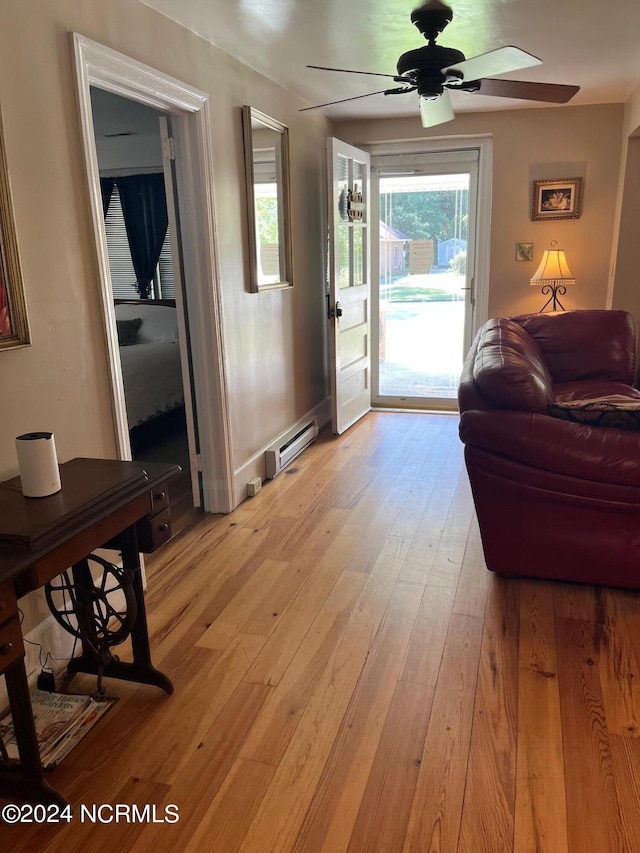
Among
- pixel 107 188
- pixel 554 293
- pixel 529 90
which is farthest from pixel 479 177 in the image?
pixel 107 188

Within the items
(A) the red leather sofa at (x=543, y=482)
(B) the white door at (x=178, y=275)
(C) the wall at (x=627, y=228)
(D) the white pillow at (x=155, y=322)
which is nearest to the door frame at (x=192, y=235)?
(B) the white door at (x=178, y=275)

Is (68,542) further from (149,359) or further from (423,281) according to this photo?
(423,281)

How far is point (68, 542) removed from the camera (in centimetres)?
162

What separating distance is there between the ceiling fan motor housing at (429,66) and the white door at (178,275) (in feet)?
3.68

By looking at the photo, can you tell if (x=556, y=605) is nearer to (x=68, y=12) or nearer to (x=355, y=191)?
(x=68, y=12)

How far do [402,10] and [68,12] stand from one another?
1369mm

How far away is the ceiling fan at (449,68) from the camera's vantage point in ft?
8.38

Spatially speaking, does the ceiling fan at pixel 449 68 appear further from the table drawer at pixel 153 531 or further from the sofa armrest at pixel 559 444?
the table drawer at pixel 153 531

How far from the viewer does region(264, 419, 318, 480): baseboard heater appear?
3.97 meters

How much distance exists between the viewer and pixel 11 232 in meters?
1.89

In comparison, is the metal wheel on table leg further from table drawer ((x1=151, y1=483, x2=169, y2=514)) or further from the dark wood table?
table drawer ((x1=151, y1=483, x2=169, y2=514))

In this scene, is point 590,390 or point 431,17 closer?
point 431,17

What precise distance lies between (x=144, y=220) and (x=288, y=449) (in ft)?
8.02

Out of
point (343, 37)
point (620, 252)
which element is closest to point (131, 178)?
point (343, 37)
